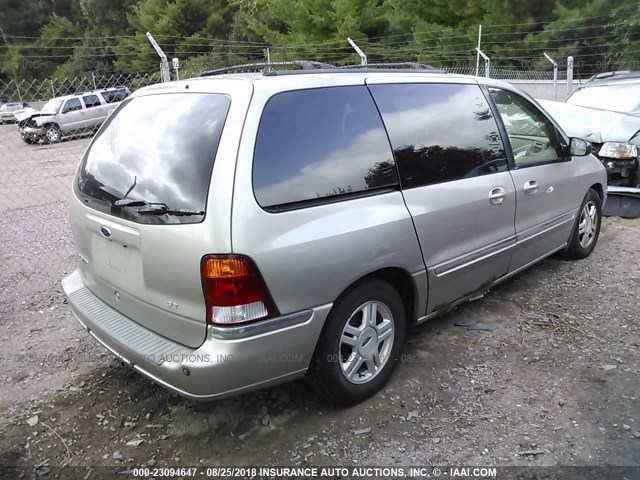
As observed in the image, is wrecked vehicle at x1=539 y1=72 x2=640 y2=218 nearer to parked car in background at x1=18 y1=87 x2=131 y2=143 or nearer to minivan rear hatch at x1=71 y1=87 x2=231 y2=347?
minivan rear hatch at x1=71 y1=87 x2=231 y2=347

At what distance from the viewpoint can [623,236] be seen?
18.5 feet

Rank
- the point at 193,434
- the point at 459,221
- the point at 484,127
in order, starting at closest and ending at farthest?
1. the point at 193,434
2. the point at 459,221
3. the point at 484,127

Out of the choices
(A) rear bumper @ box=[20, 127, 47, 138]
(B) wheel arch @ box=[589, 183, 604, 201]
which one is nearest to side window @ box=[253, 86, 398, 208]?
(B) wheel arch @ box=[589, 183, 604, 201]

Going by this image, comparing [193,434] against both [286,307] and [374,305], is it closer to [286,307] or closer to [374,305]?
[286,307]

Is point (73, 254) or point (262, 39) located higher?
point (262, 39)

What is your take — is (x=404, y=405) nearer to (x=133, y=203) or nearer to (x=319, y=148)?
(x=319, y=148)

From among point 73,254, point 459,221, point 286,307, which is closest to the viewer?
point 286,307

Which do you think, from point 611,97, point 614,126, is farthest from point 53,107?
point 614,126

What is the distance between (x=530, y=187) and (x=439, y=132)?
102 centimetres

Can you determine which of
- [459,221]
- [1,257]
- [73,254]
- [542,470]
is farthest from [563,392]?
[1,257]

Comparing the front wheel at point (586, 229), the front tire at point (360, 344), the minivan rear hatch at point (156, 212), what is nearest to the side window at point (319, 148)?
the minivan rear hatch at point (156, 212)

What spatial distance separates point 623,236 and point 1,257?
262 inches

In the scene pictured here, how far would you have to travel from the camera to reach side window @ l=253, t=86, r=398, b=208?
2.40 meters

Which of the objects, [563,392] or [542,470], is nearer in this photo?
[542,470]
